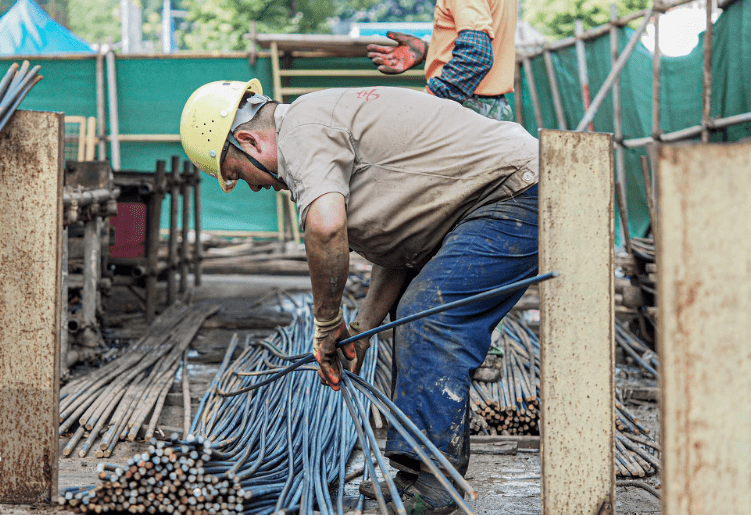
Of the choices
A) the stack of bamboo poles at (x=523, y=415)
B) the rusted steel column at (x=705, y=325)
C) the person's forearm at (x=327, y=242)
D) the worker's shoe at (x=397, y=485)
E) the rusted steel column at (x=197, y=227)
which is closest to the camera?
the rusted steel column at (x=705, y=325)

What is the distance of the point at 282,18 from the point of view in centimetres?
2208

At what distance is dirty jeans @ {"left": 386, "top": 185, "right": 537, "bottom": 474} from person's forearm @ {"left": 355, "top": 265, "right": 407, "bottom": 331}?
1.80ft

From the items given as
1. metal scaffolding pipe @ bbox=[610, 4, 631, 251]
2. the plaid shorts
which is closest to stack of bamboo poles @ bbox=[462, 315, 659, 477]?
the plaid shorts

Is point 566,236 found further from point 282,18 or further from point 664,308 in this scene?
point 282,18

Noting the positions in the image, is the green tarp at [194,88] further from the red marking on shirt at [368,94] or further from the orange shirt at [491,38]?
the red marking on shirt at [368,94]

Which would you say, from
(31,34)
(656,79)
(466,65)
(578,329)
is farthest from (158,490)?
(31,34)

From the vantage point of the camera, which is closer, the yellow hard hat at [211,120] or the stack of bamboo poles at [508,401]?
the yellow hard hat at [211,120]

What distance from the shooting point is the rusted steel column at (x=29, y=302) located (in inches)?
98.0

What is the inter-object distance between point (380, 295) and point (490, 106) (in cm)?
162

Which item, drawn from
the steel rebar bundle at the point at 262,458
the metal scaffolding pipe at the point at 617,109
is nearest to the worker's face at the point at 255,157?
the steel rebar bundle at the point at 262,458

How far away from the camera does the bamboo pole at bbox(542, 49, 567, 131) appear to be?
10.0m

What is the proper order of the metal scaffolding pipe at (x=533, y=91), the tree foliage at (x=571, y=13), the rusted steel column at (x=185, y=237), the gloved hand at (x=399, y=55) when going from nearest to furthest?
the gloved hand at (x=399, y=55) → the rusted steel column at (x=185, y=237) → the metal scaffolding pipe at (x=533, y=91) → the tree foliage at (x=571, y=13)

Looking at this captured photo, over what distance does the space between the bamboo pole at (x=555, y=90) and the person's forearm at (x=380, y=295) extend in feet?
24.2

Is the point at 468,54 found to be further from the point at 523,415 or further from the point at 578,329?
the point at 578,329
